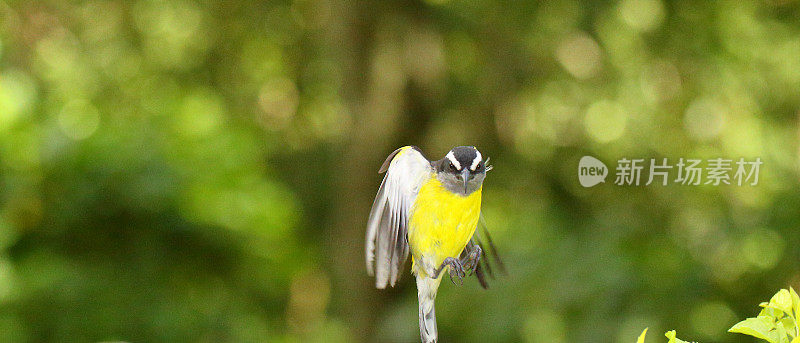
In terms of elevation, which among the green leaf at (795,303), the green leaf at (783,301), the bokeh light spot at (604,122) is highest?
the green leaf at (783,301)

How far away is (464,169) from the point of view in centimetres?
27

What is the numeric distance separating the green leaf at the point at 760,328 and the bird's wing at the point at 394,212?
16 cm

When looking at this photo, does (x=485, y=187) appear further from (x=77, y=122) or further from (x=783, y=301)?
(x=783, y=301)

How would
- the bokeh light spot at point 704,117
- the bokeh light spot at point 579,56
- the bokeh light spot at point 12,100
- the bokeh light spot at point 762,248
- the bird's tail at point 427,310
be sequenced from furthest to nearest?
1. the bokeh light spot at point 579,56
2. the bokeh light spot at point 704,117
3. the bokeh light spot at point 12,100
4. the bokeh light spot at point 762,248
5. the bird's tail at point 427,310

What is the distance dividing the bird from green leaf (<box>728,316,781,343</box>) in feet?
0.44

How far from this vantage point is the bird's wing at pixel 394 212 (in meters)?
0.28

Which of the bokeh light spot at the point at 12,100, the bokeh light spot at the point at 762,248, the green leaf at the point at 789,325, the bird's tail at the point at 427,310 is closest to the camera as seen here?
the bird's tail at the point at 427,310

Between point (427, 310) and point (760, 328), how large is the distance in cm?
19

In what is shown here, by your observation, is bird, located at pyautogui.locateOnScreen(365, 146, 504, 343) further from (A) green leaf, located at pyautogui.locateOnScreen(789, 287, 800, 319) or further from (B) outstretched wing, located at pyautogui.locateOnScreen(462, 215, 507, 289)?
(A) green leaf, located at pyautogui.locateOnScreen(789, 287, 800, 319)

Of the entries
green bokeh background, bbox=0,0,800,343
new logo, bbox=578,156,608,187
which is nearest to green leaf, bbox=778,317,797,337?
new logo, bbox=578,156,608,187

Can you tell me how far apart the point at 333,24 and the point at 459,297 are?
78 cm

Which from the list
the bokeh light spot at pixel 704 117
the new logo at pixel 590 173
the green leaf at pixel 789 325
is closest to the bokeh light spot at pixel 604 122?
the bokeh light spot at pixel 704 117

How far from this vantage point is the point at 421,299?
0.86ft

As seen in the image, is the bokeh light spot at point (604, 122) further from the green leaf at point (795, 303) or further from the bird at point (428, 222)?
the bird at point (428, 222)
